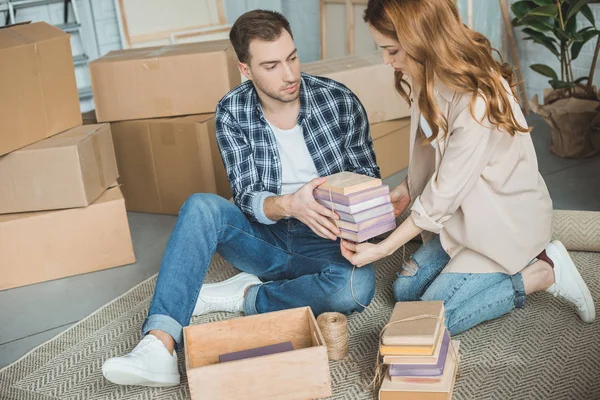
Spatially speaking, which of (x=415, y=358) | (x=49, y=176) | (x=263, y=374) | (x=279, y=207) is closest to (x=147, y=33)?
(x=49, y=176)

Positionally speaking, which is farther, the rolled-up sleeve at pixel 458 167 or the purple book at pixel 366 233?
the purple book at pixel 366 233

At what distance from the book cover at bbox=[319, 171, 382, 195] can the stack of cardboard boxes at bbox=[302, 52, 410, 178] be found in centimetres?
123

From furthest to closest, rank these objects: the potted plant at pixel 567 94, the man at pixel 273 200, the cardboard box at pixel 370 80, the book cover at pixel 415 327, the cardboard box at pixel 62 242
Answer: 1. the potted plant at pixel 567 94
2. the cardboard box at pixel 370 80
3. the cardboard box at pixel 62 242
4. the man at pixel 273 200
5. the book cover at pixel 415 327

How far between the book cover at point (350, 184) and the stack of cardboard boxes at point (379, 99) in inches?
48.6

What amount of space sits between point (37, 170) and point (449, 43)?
157 cm

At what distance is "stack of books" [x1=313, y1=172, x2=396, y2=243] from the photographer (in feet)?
6.12

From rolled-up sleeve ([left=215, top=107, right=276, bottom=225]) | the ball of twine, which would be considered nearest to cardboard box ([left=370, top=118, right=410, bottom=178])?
rolled-up sleeve ([left=215, top=107, right=276, bottom=225])

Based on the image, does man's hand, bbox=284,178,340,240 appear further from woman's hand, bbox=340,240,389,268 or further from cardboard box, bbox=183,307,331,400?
cardboard box, bbox=183,307,331,400

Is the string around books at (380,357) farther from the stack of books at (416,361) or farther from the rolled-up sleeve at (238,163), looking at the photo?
the rolled-up sleeve at (238,163)

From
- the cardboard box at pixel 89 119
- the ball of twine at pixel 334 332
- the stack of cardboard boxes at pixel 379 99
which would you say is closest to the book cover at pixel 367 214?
the ball of twine at pixel 334 332

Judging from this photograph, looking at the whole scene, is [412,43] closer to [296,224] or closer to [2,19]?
[296,224]

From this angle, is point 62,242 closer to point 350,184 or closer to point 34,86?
point 34,86

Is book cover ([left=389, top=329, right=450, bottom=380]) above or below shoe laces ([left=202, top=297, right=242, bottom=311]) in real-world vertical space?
above

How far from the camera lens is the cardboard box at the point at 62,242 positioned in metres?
2.66
